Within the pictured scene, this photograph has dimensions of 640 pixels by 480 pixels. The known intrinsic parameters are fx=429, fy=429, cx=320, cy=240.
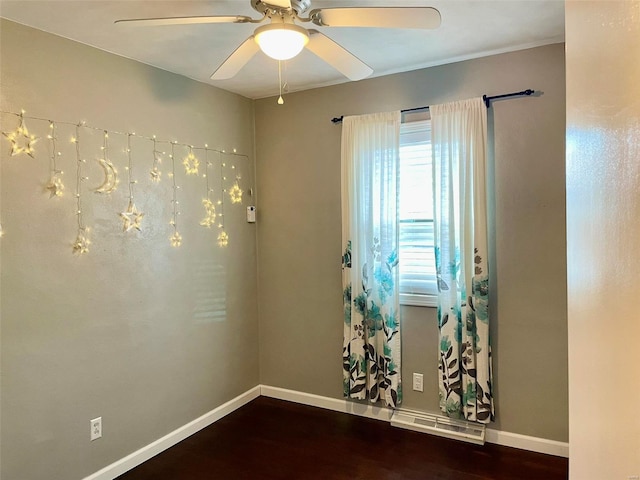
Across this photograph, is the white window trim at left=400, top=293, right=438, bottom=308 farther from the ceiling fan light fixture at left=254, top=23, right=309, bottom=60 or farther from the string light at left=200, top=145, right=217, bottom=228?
the ceiling fan light fixture at left=254, top=23, right=309, bottom=60

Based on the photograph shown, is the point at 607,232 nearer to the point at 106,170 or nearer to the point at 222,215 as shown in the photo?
the point at 106,170

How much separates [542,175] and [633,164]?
230cm

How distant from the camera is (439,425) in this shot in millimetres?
2955

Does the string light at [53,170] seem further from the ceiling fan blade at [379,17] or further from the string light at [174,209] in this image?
the ceiling fan blade at [379,17]

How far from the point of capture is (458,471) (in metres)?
2.54

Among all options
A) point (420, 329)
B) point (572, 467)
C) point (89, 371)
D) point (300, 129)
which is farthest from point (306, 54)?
point (572, 467)

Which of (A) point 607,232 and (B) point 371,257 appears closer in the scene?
(A) point 607,232

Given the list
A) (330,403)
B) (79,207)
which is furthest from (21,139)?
(330,403)

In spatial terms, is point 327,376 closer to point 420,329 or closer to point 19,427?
point 420,329

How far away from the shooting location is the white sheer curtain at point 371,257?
3035 mm

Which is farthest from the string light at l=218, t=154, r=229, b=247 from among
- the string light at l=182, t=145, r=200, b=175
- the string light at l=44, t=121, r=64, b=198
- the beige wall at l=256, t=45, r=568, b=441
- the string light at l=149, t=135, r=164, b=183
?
the string light at l=44, t=121, r=64, b=198

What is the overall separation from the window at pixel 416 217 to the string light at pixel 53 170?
2112 mm

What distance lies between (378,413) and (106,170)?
2509 mm

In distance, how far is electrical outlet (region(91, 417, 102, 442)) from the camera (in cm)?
245
